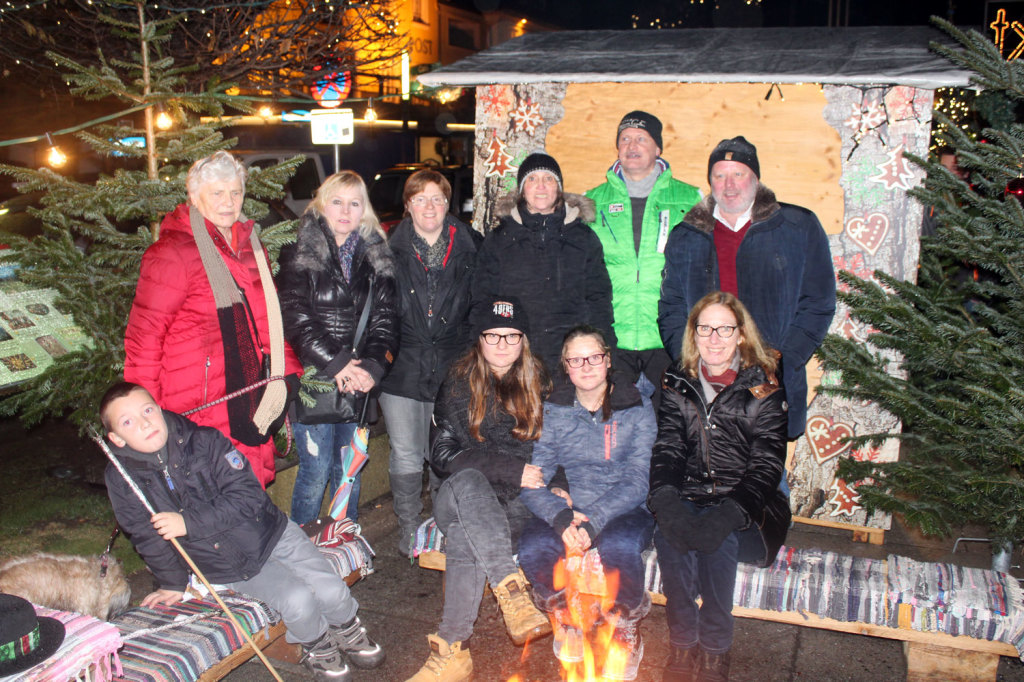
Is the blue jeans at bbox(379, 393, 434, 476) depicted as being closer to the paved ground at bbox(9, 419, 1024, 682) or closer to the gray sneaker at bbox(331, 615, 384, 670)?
the paved ground at bbox(9, 419, 1024, 682)

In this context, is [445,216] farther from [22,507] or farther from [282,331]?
[22,507]

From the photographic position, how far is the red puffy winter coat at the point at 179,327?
3920 mm

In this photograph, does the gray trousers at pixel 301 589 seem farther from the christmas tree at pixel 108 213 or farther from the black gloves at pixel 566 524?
the christmas tree at pixel 108 213

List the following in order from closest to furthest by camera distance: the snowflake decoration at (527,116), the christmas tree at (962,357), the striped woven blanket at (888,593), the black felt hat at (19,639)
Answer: the black felt hat at (19,639)
the striped woven blanket at (888,593)
the christmas tree at (962,357)
the snowflake decoration at (527,116)

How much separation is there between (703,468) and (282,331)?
2.39m

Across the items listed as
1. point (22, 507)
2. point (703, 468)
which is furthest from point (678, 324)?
point (22, 507)

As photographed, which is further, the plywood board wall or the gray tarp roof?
the plywood board wall

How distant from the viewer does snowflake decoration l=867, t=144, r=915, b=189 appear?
5000mm

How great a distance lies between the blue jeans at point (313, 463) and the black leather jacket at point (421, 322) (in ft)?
1.39

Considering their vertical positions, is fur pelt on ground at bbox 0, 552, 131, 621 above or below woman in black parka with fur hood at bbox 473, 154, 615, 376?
below

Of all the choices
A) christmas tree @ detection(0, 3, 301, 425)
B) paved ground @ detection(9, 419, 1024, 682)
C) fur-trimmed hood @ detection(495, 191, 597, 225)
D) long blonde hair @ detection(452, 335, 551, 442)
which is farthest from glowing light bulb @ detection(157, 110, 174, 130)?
paved ground @ detection(9, 419, 1024, 682)

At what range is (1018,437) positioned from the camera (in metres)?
3.93

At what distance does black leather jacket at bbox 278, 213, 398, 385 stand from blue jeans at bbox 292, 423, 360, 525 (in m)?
0.37

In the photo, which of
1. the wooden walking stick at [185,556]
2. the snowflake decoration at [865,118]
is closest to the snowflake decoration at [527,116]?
the snowflake decoration at [865,118]
